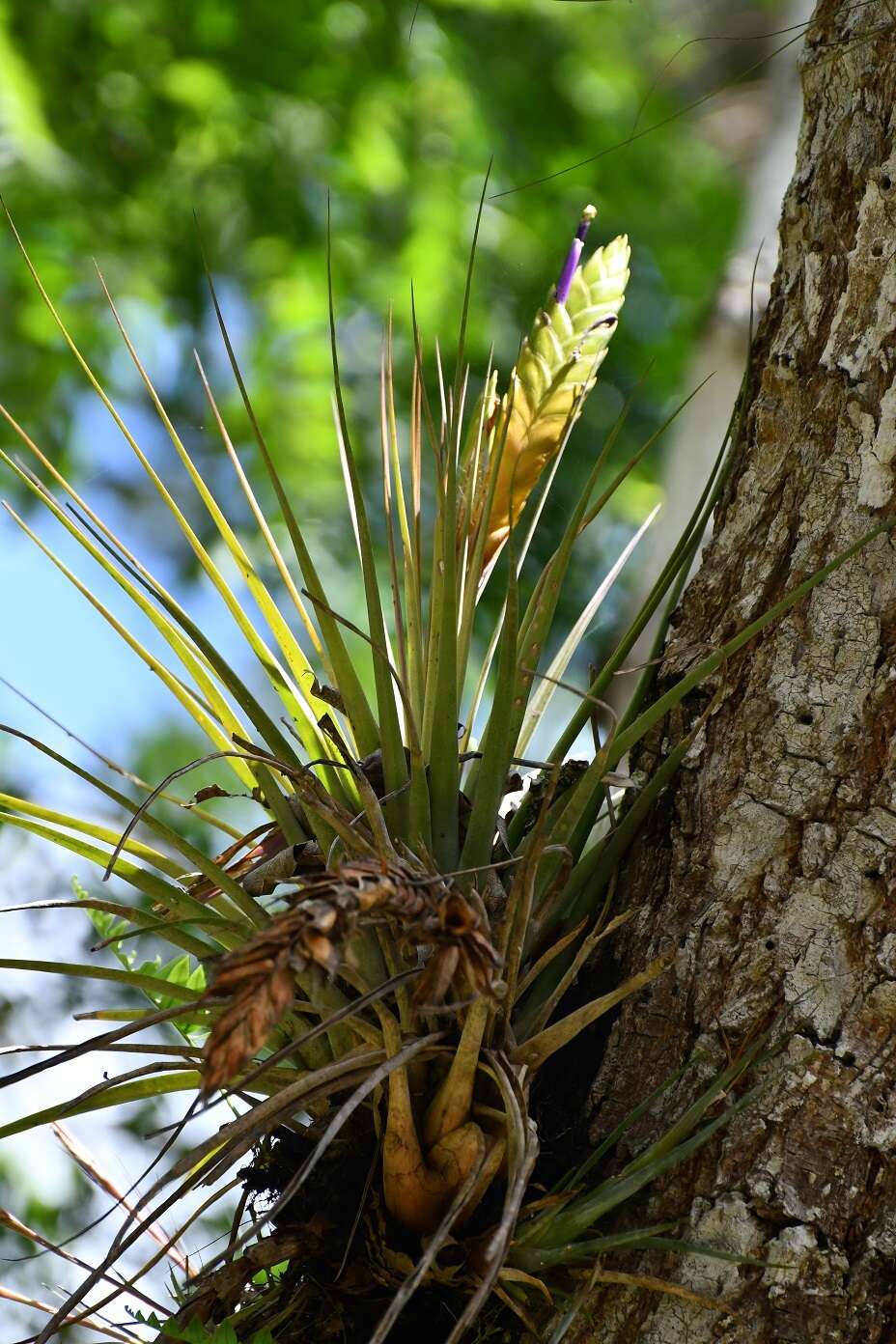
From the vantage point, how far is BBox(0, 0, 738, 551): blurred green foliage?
9.59 feet

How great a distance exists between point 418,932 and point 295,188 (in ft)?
9.61

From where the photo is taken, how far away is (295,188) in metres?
3.04

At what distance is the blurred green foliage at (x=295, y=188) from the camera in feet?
9.59

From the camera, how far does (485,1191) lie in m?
0.61

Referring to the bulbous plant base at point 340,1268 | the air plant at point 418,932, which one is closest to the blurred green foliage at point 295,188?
the air plant at point 418,932

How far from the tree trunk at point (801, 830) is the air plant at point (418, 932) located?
0.03m

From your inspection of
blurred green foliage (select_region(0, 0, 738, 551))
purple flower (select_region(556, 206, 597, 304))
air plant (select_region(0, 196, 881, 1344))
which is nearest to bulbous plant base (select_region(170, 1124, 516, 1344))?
air plant (select_region(0, 196, 881, 1344))

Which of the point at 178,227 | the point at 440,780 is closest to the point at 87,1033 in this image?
the point at 440,780

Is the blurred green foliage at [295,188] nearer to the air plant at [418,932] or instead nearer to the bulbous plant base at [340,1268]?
the air plant at [418,932]

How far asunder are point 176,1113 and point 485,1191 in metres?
1.34

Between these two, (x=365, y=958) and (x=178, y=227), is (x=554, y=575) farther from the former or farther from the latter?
(x=178, y=227)

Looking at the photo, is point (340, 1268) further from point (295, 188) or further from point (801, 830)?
point (295, 188)

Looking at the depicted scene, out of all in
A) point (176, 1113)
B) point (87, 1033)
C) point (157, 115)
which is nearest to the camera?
point (176, 1113)

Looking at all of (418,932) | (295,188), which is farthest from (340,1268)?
(295,188)
